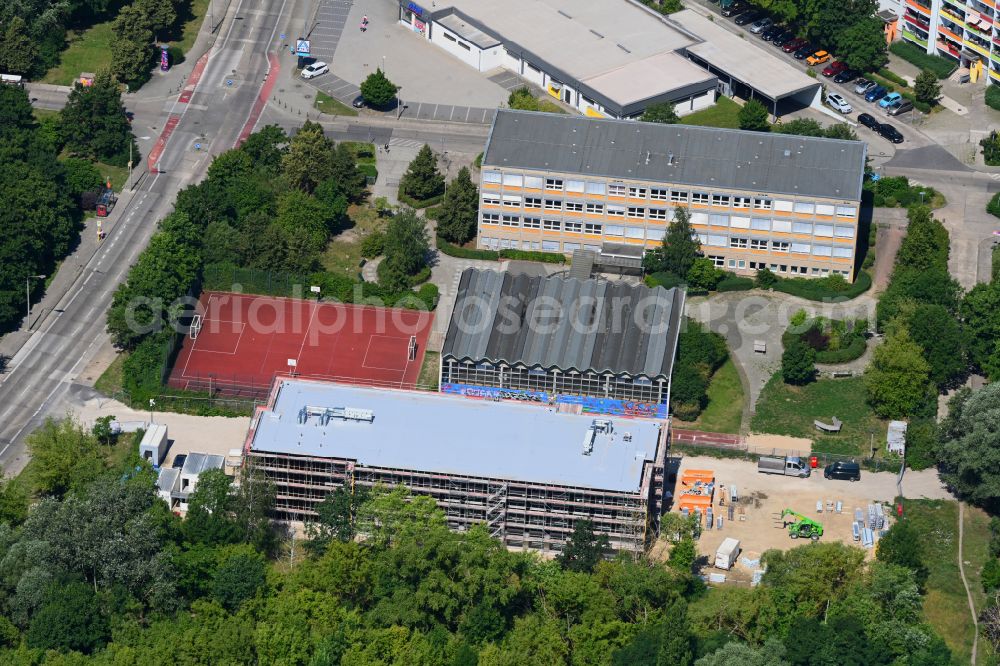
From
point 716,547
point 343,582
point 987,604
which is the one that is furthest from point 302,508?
point 987,604

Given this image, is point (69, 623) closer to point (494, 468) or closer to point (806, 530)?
point (494, 468)

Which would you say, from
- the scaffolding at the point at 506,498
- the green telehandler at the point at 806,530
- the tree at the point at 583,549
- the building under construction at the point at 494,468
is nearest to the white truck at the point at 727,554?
the green telehandler at the point at 806,530

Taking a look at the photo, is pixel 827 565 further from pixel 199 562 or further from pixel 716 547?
pixel 199 562

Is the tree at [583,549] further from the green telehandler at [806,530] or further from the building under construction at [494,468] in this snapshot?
the green telehandler at [806,530]

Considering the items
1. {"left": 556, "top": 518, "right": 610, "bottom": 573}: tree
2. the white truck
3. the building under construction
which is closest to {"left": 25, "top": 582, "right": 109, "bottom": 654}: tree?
the building under construction

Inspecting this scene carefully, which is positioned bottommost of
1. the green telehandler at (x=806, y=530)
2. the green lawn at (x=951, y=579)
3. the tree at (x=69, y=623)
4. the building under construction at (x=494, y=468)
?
the green lawn at (x=951, y=579)

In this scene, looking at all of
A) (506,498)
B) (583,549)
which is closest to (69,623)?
(506,498)
